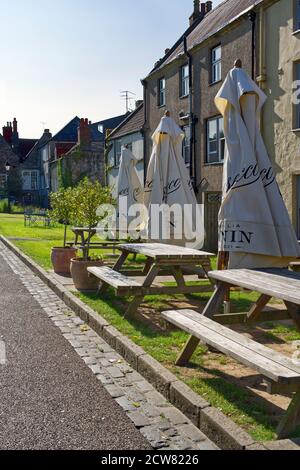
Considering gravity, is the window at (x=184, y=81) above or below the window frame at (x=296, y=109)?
above

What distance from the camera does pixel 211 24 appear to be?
70.3ft

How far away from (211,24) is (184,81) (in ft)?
7.89

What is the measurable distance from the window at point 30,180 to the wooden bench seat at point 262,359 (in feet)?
209

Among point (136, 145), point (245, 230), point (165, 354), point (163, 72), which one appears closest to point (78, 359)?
point (165, 354)

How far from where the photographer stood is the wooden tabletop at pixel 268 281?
4439 mm

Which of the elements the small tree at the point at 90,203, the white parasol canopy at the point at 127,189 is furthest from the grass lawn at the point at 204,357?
the white parasol canopy at the point at 127,189

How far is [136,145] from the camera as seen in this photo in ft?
90.6

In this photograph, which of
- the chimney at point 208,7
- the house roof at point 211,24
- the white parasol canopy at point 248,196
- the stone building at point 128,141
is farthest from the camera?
the stone building at point 128,141

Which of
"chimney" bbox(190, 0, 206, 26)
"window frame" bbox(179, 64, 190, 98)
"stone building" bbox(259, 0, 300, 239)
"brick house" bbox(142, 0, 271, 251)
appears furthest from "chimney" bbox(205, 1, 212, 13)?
"stone building" bbox(259, 0, 300, 239)

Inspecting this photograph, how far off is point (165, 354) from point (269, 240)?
1790 millimetres

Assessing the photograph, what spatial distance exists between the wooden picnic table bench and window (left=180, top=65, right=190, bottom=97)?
55.3ft

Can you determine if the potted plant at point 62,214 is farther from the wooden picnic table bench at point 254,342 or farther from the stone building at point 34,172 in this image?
the stone building at point 34,172

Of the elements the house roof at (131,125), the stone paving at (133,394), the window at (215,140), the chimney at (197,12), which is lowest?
the stone paving at (133,394)
